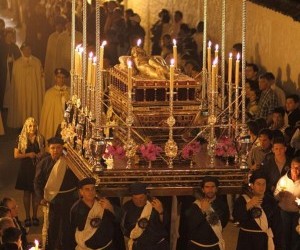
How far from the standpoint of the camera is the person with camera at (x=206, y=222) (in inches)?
594

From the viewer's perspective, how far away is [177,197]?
616 inches

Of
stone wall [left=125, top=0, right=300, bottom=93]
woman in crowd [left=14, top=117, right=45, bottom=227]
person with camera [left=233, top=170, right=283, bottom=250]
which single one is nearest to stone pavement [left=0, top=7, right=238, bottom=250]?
woman in crowd [left=14, top=117, right=45, bottom=227]

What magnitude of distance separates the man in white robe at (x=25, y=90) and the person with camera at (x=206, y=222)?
891 cm

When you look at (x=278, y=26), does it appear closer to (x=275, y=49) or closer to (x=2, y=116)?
(x=275, y=49)

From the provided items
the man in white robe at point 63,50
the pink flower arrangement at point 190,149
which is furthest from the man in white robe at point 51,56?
the pink flower arrangement at point 190,149

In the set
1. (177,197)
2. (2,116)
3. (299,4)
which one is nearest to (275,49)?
(299,4)

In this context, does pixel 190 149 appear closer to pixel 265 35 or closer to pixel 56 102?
pixel 56 102

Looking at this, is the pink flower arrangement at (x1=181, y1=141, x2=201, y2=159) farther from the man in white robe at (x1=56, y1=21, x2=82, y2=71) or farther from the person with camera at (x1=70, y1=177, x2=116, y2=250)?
the man in white robe at (x1=56, y1=21, x2=82, y2=71)

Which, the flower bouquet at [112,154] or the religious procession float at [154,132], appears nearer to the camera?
the religious procession float at [154,132]

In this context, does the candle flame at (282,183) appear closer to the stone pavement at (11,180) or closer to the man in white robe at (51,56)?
the stone pavement at (11,180)

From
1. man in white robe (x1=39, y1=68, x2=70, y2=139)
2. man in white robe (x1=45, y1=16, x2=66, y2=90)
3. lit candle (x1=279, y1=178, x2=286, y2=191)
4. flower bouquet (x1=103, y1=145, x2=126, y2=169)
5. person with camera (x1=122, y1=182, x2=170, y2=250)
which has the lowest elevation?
person with camera (x1=122, y1=182, x2=170, y2=250)

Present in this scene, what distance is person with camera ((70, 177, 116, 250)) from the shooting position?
15.1 m

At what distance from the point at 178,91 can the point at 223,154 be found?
83cm

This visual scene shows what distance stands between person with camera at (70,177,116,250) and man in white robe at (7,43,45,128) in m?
8.66
